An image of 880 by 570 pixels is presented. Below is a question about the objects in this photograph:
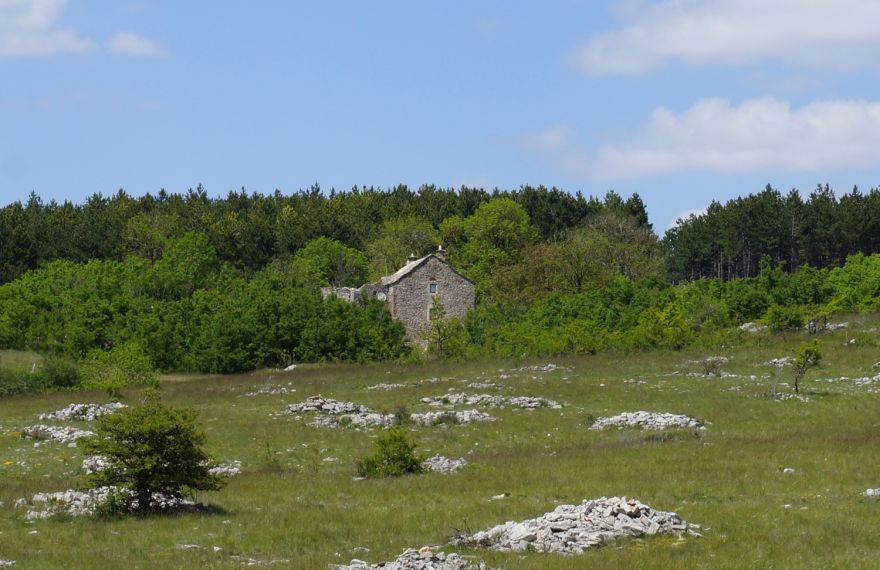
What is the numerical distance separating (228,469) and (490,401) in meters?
16.9

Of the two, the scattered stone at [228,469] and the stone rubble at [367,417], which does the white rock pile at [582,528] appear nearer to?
the scattered stone at [228,469]

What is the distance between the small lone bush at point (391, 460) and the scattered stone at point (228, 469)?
4116 millimetres

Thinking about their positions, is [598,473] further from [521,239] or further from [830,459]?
[521,239]

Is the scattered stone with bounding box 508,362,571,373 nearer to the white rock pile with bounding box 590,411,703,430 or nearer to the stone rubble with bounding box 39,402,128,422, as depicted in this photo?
the white rock pile with bounding box 590,411,703,430

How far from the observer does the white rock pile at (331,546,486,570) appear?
20188mm

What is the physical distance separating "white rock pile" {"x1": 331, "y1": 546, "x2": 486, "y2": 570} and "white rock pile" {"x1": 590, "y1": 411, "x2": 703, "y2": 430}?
2432 cm

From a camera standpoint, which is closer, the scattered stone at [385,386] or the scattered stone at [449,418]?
the scattered stone at [449,418]

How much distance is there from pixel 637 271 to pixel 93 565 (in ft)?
370

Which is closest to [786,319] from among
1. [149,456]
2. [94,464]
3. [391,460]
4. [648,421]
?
[648,421]

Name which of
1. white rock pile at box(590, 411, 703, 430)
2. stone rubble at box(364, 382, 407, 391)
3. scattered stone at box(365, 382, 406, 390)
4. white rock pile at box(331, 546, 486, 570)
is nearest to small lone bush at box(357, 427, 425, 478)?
white rock pile at box(590, 411, 703, 430)

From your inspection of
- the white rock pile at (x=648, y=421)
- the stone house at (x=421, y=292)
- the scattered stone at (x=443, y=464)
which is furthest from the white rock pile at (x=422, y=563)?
the stone house at (x=421, y=292)

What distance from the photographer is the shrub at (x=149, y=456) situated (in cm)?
2964

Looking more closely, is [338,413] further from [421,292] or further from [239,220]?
[239,220]

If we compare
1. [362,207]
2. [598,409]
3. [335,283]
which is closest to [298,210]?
[362,207]
